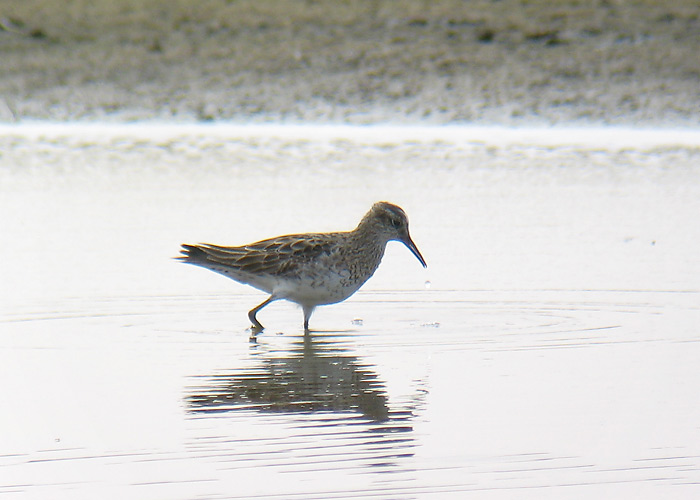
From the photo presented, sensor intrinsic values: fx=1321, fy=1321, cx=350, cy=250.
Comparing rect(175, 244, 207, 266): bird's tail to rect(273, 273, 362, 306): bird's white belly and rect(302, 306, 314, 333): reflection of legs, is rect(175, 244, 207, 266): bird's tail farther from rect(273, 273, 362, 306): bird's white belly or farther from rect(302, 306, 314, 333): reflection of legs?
rect(302, 306, 314, 333): reflection of legs

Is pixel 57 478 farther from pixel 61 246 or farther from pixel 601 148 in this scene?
pixel 601 148

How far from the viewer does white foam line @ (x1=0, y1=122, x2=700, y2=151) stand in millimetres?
17078

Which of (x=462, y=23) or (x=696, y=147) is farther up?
(x=462, y=23)

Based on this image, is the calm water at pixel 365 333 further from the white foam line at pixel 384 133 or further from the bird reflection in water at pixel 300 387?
the white foam line at pixel 384 133

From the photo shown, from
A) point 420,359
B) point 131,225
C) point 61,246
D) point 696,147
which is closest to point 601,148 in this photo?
point 696,147

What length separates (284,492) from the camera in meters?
4.91

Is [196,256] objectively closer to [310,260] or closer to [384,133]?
[310,260]

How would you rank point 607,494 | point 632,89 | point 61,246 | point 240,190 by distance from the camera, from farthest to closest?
point 632,89, point 240,190, point 61,246, point 607,494

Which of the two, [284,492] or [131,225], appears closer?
[284,492]

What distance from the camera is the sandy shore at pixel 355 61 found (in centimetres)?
1945

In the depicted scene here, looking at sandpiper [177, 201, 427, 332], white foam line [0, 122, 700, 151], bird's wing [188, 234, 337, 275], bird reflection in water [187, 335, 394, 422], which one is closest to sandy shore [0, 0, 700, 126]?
white foam line [0, 122, 700, 151]

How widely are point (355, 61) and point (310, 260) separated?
1265cm

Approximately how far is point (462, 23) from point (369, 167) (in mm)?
8089

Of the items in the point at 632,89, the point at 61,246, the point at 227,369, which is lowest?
the point at 227,369
